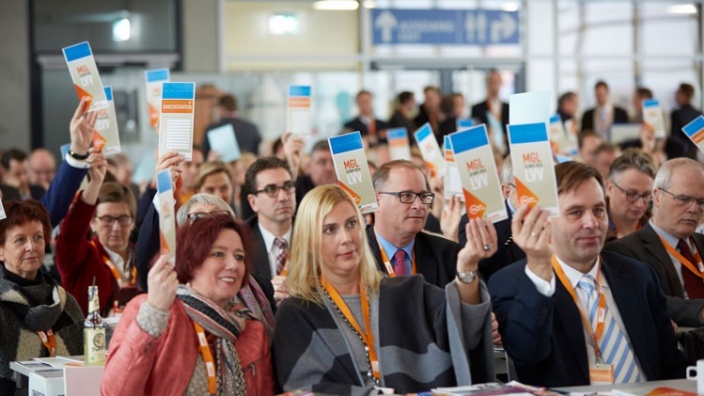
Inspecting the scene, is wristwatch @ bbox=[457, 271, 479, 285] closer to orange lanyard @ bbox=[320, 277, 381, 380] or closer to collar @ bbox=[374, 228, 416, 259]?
orange lanyard @ bbox=[320, 277, 381, 380]

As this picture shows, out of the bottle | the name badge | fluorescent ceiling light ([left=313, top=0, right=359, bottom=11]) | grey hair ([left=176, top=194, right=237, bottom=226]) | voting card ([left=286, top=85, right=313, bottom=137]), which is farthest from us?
fluorescent ceiling light ([left=313, top=0, right=359, bottom=11])

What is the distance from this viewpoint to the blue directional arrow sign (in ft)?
62.1

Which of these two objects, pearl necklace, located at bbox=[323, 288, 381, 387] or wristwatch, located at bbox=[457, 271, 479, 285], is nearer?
wristwatch, located at bbox=[457, 271, 479, 285]

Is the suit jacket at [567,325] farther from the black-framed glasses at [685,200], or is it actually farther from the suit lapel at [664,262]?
the black-framed glasses at [685,200]

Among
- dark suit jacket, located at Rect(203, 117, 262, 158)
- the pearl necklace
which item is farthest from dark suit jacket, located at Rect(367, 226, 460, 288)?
dark suit jacket, located at Rect(203, 117, 262, 158)

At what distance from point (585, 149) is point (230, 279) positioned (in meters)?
9.17

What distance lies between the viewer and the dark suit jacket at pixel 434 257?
6031 millimetres

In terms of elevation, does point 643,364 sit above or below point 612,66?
below

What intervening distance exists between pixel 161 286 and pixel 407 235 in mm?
2090

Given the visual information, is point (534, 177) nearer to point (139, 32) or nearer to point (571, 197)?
point (571, 197)

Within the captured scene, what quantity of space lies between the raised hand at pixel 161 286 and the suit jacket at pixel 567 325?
1.29 meters

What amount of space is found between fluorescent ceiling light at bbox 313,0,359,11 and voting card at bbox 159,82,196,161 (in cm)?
1340

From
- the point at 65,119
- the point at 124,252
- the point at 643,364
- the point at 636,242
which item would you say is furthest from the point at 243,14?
the point at 643,364

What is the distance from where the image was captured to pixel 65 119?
1773 centimetres
